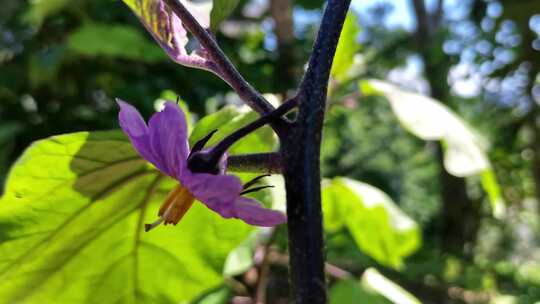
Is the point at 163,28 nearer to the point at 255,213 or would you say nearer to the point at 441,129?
the point at 255,213

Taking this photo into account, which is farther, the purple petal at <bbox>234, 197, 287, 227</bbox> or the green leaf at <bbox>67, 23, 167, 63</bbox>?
the green leaf at <bbox>67, 23, 167, 63</bbox>

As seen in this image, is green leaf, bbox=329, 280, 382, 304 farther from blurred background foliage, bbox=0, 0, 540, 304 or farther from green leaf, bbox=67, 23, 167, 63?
green leaf, bbox=67, 23, 167, 63

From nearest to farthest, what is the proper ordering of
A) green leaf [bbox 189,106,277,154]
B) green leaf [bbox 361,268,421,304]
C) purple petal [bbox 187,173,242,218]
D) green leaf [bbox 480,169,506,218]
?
purple petal [bbox 187,173,242,218] → green leaf [bbox 189,106,277,154] → green leaf [bbox 361,268,421,304] → green leaf [bbox 480,169,506,218]

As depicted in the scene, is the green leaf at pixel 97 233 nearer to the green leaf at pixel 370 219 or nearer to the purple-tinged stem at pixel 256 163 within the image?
the purple-tinged stem at pixel 256 163

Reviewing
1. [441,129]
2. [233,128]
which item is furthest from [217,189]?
[441,129]

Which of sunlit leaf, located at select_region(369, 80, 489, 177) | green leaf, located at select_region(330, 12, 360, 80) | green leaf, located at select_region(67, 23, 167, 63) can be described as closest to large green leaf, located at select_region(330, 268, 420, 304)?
sunlit leaf, located at select_region(369, 80, 489, 177)

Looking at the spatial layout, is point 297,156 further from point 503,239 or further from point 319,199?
point 503,239
